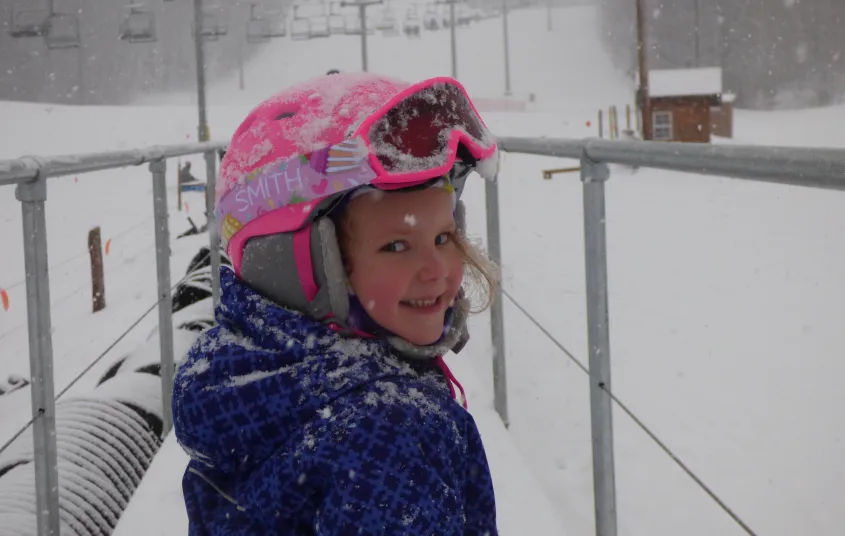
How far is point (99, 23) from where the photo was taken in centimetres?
8656

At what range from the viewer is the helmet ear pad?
1.12 m

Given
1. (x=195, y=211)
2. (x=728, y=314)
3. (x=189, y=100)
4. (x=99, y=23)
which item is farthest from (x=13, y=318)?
(x=99, y=23)

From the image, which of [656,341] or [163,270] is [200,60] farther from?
[163,270]

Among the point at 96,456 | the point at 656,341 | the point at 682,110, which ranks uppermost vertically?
the point at 682,110

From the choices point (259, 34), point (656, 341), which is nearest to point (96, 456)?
point (656, 341)

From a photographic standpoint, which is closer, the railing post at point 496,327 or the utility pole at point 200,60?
the railing post at point 496,327

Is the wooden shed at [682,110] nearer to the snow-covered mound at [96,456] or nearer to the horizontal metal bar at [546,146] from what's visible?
the horizontal metal bar at [546,146]

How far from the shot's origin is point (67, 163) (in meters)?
2.00

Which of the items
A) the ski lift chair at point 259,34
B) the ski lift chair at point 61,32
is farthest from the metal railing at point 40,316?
the ski lift chair at point 61,32

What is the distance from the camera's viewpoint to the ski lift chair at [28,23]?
65.3ft

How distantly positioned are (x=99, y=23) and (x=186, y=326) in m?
93.3

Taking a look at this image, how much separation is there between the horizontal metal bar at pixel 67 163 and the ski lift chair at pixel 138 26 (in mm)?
17810

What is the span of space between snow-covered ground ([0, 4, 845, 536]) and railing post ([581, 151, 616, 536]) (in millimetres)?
257

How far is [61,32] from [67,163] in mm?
22731
